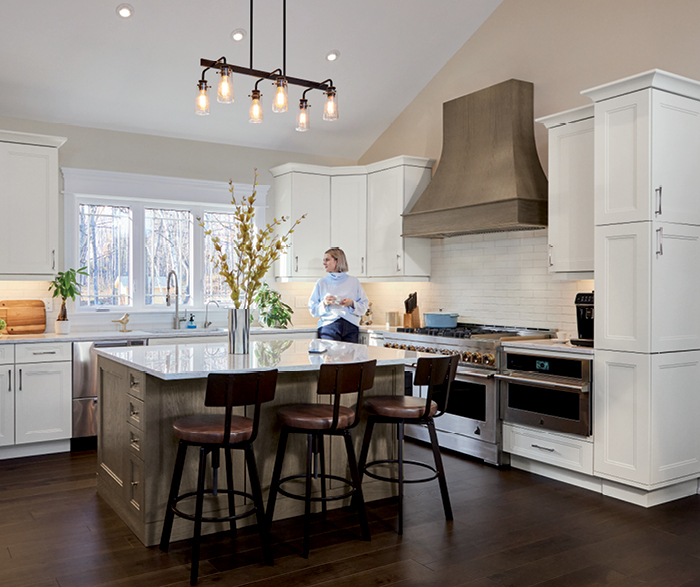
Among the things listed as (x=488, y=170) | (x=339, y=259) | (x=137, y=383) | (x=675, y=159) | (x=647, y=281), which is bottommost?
(x=137, y=383)

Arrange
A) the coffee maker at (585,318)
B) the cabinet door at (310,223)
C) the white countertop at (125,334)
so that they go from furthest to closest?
the cabinet door at (310,223)
the white countertop at (125,334)
the coffee maker at (585,318)

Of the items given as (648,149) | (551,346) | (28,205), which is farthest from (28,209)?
(648,149)

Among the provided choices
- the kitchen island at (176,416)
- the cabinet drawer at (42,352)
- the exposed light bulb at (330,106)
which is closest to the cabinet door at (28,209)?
the cabinet drawer at (42,352)

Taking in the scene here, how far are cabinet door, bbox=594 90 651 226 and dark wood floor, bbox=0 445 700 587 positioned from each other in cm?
188

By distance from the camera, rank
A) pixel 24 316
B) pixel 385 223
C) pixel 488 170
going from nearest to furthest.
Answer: pixel 488 170 → pixel 24 316 → pixel 385 223

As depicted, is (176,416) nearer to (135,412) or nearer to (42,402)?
(135,412)

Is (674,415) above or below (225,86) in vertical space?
below

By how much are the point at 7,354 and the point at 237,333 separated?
2.42m

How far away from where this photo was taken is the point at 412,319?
6770 mm

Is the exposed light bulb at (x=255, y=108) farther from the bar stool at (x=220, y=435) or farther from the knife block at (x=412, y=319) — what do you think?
the knife block at (x=412, y=319)

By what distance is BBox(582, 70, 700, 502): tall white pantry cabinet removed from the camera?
403cm

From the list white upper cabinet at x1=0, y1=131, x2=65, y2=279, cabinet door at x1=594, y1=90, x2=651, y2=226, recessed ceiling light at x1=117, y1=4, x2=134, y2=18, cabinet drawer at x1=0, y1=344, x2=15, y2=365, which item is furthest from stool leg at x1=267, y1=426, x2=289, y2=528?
recessed ceiling light at x1=117, y1=4, x2=134, y2=18

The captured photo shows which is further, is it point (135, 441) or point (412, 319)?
point (412, 319)

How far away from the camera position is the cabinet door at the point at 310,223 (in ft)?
22.6
